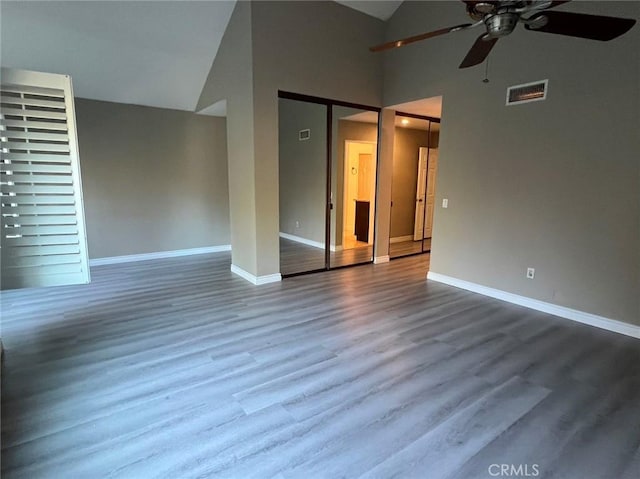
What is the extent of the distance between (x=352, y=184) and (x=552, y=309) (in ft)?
13.1

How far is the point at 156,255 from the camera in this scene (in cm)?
608

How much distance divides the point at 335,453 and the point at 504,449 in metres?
0.89

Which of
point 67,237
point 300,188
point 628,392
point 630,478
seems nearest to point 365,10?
point 300,188

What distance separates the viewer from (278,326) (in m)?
3.30

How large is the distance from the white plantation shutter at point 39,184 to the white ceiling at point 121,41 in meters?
0.88

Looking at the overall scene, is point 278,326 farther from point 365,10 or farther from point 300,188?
point 365,10

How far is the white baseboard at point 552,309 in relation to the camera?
10.6 feet

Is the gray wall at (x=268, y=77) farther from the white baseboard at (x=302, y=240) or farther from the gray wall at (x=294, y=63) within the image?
the white baseboard at (x=302, y=240)

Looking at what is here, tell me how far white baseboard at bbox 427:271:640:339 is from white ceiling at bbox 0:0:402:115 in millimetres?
4071

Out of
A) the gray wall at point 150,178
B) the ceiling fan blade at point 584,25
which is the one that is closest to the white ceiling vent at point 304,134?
the gray wall at point 150,178

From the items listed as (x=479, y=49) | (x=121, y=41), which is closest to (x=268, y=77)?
(x=121, y=41)

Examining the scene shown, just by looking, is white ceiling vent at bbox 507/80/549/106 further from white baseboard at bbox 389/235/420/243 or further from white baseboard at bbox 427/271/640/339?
white baseboard at bbox 389/235/420/243

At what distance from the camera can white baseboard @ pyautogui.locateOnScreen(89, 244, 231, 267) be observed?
18.4 feet

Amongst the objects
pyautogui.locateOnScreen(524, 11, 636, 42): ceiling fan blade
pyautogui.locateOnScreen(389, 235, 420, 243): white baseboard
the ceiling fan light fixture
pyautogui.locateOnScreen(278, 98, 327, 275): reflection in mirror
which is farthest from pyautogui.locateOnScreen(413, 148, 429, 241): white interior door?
the ceiling fan light fixture
